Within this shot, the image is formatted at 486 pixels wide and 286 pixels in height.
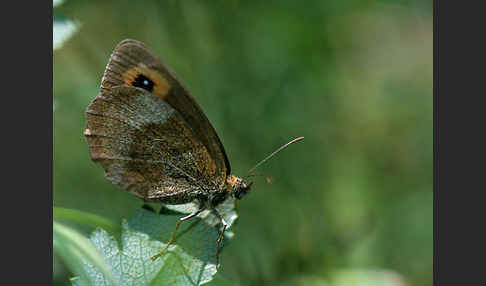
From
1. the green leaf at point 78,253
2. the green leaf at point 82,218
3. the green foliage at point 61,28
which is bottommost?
the green leaf at point 78,253

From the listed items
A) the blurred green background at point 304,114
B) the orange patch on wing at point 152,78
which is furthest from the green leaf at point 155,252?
the blurred green background at point 304,114

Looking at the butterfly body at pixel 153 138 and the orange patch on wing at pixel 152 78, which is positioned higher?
the orange patch on wing at pixel 152 78

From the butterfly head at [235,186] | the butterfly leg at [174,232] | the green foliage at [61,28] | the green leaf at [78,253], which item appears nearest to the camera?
the green leaf at [78,253]

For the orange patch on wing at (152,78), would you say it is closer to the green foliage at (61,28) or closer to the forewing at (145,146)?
the forewing at (145,146)

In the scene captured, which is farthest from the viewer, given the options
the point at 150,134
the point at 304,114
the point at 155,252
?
the point at 304,114

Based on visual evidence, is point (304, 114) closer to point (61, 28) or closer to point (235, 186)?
point (235, 186)

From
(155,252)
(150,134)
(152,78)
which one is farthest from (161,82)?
(155,252)
